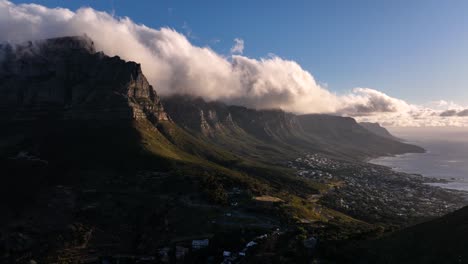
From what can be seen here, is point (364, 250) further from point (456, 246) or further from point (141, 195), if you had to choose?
point (141, 195)

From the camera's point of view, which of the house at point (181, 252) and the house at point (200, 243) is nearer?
the house at point (181, 252)

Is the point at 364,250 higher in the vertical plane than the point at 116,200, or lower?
higher

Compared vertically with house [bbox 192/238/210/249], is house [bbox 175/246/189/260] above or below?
below

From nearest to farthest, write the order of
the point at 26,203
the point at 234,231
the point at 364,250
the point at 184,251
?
1. the point at 364,250
2. the point at 184,251
3. the point at 234,231
4. the point at 26,203

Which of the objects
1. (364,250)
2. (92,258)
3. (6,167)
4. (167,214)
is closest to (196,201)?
(167,214)

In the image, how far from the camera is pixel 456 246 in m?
53.3

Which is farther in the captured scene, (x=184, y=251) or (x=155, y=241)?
(x=155, y=241)

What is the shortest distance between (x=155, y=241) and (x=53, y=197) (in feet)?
201

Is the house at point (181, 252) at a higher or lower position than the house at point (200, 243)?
lower

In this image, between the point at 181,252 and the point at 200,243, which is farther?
the point at 200,243

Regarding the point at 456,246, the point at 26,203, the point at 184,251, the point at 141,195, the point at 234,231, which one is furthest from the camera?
the point at 141,195

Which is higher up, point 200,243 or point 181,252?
point 200,243

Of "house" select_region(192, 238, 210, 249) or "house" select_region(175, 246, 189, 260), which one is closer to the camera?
"house" select_region(175, 246, 189, 260)

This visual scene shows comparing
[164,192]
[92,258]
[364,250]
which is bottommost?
[92,258]
